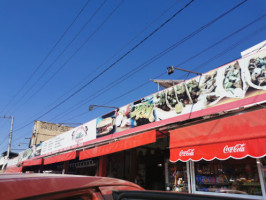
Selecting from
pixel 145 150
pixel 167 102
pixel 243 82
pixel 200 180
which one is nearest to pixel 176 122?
pixel 167 102

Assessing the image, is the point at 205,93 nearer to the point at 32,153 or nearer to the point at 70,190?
the point at 70,190

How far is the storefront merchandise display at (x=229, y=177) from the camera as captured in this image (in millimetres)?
5684

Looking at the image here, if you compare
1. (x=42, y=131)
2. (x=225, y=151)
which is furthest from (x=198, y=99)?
(x=42, y=131)

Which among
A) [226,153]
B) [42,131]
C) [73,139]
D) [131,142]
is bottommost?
[226,153]

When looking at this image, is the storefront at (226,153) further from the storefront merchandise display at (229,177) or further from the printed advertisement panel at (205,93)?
the printed advertisement panel at (205,93)

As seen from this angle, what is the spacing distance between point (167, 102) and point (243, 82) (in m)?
2.88

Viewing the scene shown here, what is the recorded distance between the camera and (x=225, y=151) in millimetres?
5008

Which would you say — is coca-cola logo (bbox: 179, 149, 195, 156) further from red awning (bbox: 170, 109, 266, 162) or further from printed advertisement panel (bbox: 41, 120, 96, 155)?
printed advertisement panel (bbox: 41, 120, 96, 155)

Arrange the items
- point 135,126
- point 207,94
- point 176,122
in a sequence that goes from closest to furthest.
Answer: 1. point 207,94
2. point 176,122
3. point 135,126

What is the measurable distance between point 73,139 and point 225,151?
11.3m

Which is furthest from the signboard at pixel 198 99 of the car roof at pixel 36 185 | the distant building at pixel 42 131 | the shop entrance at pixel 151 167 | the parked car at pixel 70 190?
the distant building at pixel 42 131

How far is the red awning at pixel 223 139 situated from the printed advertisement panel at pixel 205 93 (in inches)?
31.2

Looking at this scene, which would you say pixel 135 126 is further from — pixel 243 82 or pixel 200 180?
pixel 243 82

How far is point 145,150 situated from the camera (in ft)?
38.7
